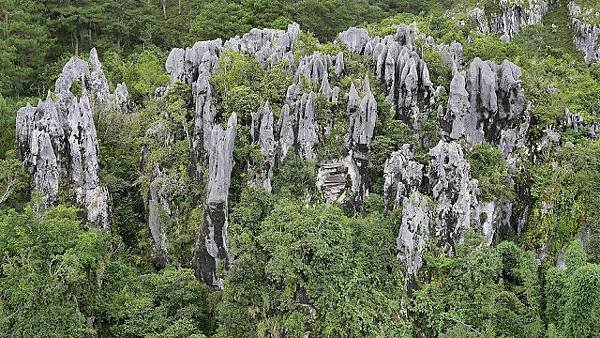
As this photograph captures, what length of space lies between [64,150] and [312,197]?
11.4m

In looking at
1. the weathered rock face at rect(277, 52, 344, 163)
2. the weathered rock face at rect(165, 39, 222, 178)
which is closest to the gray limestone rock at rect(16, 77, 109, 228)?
the weathered rock face at rect(165, 39, 222, 178)

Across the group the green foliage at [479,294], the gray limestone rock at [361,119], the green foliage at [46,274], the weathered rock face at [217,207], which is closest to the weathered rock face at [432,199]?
the green foliage at [479,294]

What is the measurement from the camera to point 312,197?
21.8m

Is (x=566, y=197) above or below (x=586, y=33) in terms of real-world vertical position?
below

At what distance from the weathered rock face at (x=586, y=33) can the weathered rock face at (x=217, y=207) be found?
36.7 metres

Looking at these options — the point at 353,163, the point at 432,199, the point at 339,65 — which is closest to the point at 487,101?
the point at 432,199

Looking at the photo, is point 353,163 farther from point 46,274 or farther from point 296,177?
point 46,274

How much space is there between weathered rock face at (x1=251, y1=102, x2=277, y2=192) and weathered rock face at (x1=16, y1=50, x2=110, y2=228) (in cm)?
739

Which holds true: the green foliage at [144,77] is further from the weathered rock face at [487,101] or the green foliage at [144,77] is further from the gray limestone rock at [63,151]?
the weathered rock face at [487,101]

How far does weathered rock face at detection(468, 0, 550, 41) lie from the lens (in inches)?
1994

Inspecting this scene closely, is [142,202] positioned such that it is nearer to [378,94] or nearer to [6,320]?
[6,320]

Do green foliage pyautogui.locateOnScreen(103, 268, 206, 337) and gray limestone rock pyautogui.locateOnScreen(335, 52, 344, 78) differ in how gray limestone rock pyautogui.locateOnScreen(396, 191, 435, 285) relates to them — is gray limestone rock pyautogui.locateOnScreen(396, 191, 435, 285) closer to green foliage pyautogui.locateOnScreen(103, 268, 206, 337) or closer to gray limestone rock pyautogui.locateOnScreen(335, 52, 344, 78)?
gray limestone rock pyautogui.locateOnScreen(335, 52, 344, 78)

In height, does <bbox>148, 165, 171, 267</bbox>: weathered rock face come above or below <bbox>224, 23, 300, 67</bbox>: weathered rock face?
below

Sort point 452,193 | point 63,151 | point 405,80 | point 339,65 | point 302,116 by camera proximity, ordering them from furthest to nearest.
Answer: point 63,151, point 339,65, point 405,80, point 302,116, point 452,193
